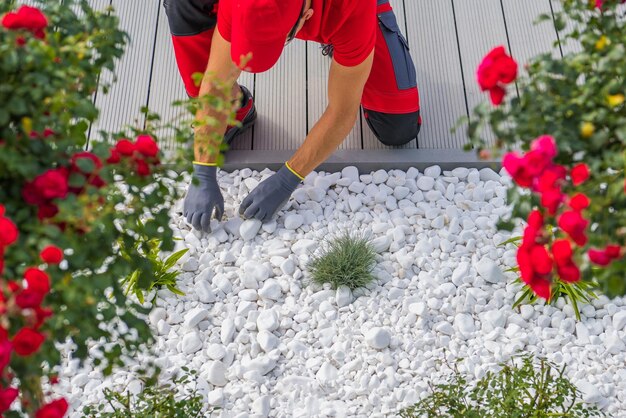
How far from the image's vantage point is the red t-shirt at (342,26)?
2.01 meters

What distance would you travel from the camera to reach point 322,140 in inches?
92.6

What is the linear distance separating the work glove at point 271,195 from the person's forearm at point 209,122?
158 mm

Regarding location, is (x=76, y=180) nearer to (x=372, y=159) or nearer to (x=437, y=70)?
(x=372, y=159)

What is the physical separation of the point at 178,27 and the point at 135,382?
1023mm

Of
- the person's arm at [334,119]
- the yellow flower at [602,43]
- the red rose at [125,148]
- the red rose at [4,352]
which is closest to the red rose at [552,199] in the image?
the yellow flower at [602,43]

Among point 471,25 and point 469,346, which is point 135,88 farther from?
point 469,346

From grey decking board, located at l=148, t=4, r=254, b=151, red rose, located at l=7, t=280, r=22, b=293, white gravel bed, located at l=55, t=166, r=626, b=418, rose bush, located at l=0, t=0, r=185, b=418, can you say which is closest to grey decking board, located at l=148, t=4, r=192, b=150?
grey decking board, located at l=148, t=4, r=254, b=151

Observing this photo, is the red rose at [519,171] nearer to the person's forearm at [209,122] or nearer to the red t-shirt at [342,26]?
the person's forearm at [209,122]

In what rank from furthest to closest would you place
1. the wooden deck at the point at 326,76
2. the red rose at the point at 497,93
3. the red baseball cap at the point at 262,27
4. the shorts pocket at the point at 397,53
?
the wooden deck at the point at 326,76 < the shorts pocket at the point at 397,53 < the red baseball cap at the point at 262,27 < the red rose at the point at 497,93

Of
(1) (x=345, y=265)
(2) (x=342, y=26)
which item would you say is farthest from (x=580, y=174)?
(1) (x=345, y=265)

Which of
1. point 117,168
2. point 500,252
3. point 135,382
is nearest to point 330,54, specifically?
point 500,252

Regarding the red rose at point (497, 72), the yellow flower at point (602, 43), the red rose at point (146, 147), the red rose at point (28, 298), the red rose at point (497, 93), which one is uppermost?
the yellow flower at point (602, 43)

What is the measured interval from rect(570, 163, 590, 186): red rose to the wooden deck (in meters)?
1.45

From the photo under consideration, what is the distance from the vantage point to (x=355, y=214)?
245 cm
